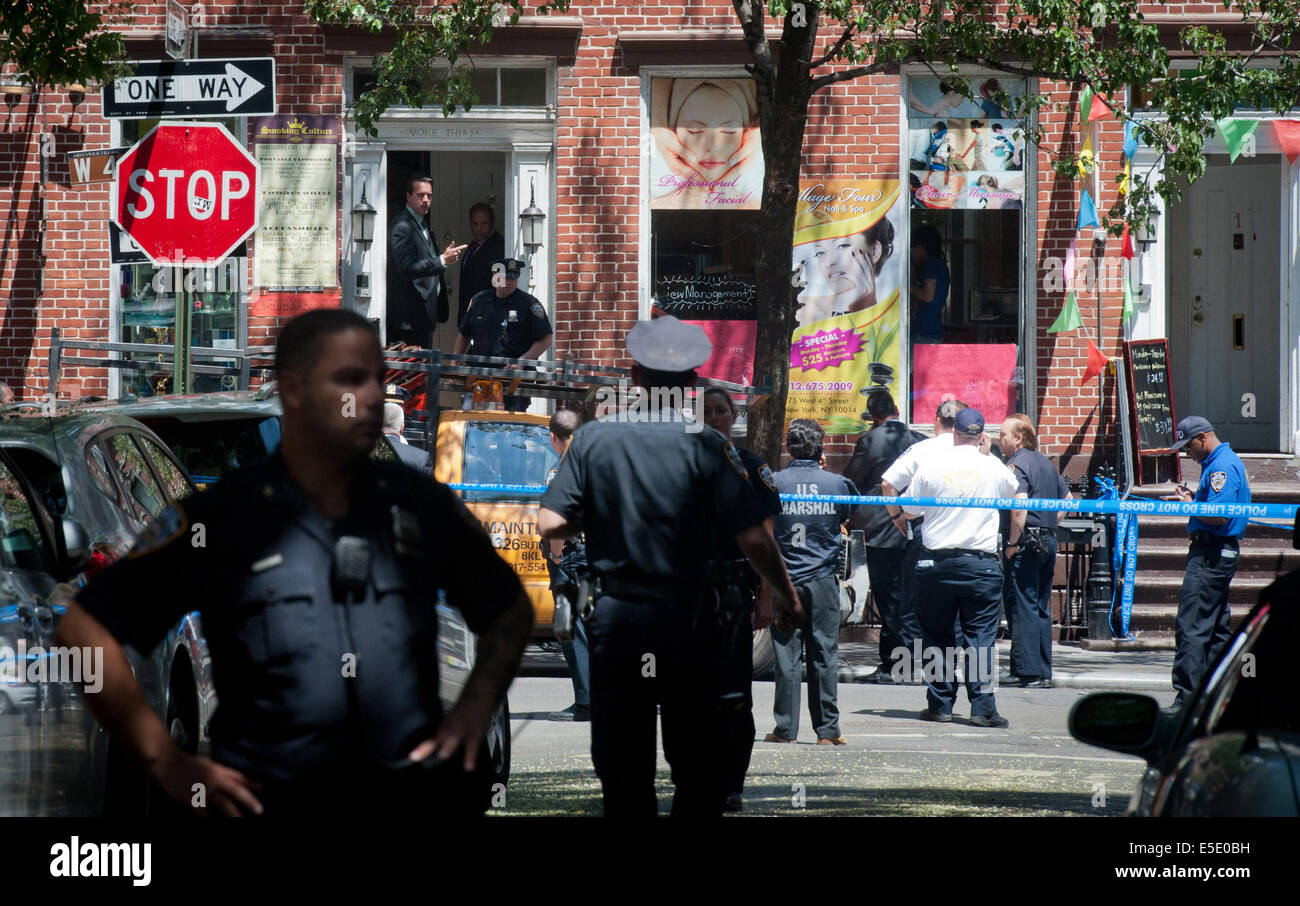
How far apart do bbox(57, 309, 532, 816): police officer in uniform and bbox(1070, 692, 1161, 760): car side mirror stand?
54.4 inches

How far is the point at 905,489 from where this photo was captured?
1178 cm

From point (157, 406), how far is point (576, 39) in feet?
26.6

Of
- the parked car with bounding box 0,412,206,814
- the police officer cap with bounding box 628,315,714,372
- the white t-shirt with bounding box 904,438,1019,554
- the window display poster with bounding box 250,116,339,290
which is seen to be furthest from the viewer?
the window display poster with bounding box 250,116,339,290

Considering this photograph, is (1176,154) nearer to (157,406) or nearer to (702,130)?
(702,130)

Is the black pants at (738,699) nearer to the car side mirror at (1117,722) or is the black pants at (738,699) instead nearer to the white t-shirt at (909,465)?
the car side mirror at (1117,722)

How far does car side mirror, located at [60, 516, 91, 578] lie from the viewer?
571cm

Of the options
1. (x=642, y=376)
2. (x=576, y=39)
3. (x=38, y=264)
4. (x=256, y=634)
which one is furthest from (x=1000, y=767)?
(x=38, y=264)

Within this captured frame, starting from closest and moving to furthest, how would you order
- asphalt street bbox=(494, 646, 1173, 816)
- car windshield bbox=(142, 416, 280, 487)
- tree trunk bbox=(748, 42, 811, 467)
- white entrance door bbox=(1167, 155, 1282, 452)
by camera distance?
asphalt street bbox=(494, 646, 1173, 816), car windshield bbox=(142, 416, 280, 487), tree trunk bbox=(748, 42, 811, 467), white entrance door bbox=(1167, 155, 1282, 452)

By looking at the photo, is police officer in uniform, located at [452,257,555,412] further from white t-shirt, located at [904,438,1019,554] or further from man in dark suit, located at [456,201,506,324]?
white t-shirt, located at [904,438,1019,554]

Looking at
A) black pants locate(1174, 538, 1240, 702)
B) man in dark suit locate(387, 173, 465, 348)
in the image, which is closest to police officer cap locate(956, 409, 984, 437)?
black pants locate(1174, 538, 1240, 702)

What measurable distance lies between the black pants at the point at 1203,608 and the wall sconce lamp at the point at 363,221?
845 cm

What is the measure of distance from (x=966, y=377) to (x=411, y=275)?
5.51 meters

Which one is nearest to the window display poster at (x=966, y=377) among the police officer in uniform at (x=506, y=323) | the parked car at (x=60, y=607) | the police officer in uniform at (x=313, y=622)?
the police officer in uniform at (x=506, y=323)

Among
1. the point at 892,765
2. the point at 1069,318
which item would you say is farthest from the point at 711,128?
the point at 892,765
